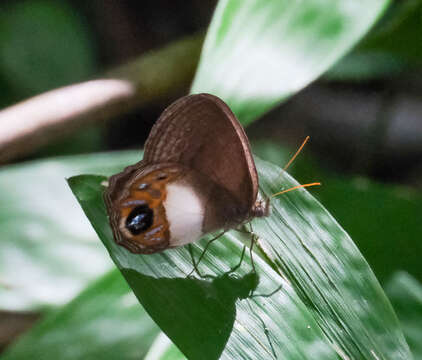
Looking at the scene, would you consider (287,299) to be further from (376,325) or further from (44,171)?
(44,171)

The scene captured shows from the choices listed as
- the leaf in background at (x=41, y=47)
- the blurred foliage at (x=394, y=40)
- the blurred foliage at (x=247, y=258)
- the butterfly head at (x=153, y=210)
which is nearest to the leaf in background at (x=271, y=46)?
the blurred foliage at (x=247, y=258)

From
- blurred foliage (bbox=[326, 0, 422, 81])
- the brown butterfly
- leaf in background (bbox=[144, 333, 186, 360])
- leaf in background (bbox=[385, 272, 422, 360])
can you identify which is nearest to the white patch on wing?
the brown butterfly

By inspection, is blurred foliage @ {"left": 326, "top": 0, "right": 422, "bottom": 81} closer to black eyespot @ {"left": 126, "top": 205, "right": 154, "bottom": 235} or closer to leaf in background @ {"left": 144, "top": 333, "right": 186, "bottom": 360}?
black eyespot @ {"left": 126, "top": 205, "right": 154, "bottom": 235}

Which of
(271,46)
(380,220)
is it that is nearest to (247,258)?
(271,46)

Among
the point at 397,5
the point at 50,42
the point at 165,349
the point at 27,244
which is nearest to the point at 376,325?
the point at 165,349

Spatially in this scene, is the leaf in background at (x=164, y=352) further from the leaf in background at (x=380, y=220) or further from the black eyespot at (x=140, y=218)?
the leaf in background at (x=380, y=220)

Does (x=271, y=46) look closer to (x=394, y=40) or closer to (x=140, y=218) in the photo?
(x=140, y=218)
